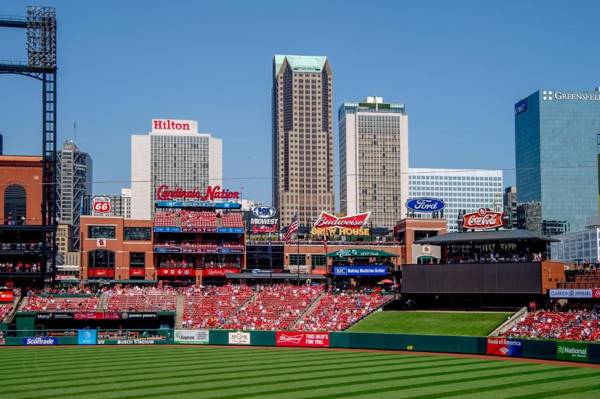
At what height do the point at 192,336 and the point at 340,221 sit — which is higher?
the point at 340,221

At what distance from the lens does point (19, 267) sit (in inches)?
3157

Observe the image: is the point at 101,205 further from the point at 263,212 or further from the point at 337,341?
the point at 337,341

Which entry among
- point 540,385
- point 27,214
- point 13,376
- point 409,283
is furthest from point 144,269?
point 540,385

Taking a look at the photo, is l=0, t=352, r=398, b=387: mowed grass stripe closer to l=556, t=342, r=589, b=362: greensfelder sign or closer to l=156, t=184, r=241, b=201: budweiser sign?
l=556, t=342, r=589, b=362: greensfelder sign

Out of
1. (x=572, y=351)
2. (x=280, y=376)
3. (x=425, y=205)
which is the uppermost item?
(x=425, y=205)

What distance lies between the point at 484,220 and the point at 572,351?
23.9 metres

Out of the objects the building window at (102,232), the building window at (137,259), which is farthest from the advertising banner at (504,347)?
the building window at (102,232)

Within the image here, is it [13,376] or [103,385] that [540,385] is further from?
[13,376]

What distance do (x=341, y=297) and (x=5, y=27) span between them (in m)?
42.6

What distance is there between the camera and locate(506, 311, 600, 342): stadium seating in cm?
5419

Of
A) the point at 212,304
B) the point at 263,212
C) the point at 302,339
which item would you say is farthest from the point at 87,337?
the point at 263,212

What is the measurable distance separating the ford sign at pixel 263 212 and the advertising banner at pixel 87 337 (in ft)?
121

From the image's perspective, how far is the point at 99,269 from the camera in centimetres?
9019

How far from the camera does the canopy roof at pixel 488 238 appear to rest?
216ft
